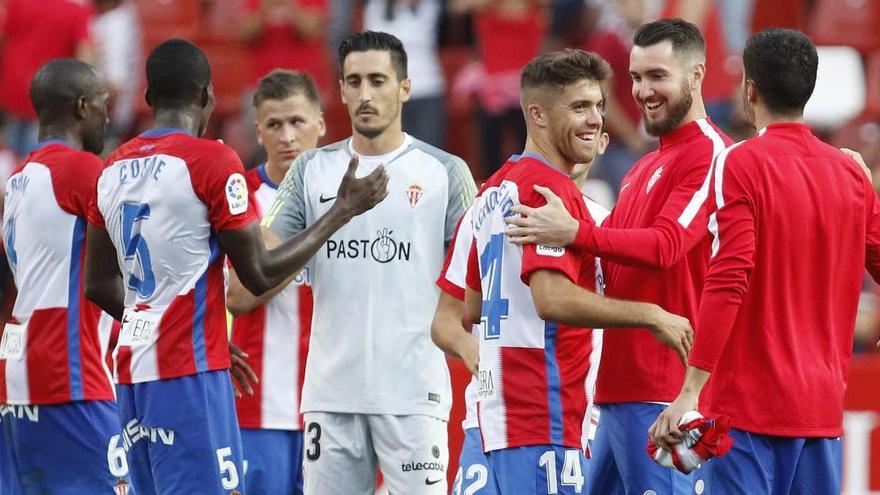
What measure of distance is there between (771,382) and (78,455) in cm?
368

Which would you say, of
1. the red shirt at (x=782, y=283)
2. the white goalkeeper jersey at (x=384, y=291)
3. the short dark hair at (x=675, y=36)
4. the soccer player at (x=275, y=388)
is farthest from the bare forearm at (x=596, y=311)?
the soccer player at (x=275, y=388)

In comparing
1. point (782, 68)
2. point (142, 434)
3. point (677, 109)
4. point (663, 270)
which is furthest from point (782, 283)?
point (142, 434)

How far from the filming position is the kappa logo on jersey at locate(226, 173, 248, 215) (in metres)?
7.11

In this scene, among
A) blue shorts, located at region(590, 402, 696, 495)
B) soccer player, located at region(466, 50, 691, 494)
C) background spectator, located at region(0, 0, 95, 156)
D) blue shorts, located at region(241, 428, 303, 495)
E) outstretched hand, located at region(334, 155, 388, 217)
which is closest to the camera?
soccer player, located at region(466, 50, 691, 494)

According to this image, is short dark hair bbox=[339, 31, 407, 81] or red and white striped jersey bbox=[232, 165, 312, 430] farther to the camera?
red and white striped jersey bbox=[232, 165, 312, 430]

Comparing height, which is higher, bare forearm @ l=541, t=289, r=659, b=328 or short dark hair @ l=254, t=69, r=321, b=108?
short dark hair @ l=254, t=69, r=321, b=108

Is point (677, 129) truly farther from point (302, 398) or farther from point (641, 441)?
point (302, 398)

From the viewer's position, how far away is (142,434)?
719 cm

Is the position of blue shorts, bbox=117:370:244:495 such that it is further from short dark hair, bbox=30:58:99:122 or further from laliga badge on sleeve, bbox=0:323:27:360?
short dark hair, bbox=30:58:99:122

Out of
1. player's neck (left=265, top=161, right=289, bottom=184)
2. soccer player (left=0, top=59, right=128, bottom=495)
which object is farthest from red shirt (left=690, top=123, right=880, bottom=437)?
player's neck (left=265, top=161, right=289, bottom=184)

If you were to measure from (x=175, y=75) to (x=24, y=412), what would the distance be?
80.7 inches

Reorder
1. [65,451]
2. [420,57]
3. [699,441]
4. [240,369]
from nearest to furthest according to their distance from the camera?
[699,441] → [240,369] → [65,451] → [420,57]

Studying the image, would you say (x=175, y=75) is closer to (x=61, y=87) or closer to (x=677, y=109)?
(x=61, y=87)

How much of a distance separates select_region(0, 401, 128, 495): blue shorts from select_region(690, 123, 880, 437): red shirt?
10.9ft
